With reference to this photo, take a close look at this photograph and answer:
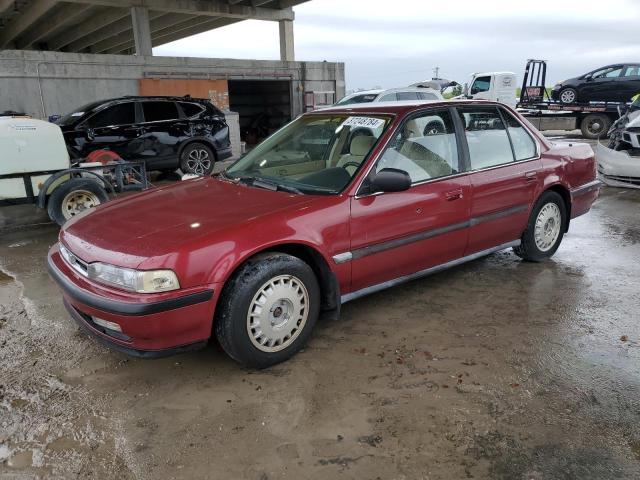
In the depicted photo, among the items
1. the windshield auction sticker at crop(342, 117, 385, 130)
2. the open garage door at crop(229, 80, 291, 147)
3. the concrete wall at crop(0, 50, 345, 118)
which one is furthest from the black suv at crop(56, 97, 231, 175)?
the open garage door at crop(229, 80, 291, 147)

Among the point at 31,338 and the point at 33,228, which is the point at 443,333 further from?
the point at 33,228

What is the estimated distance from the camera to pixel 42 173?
6.07 m

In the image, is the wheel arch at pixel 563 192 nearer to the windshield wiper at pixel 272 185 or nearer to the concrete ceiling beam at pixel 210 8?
the windshield wiper at pixel 272 185

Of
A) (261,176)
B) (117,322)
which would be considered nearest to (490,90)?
(261,176)

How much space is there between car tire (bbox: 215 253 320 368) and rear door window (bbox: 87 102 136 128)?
773 centimetres

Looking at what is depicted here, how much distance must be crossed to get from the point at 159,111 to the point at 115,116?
830mm

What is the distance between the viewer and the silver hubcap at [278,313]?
2.84m

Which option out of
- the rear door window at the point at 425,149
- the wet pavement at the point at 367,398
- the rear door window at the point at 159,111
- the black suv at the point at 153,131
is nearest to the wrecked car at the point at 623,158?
the wet pavement at the point at 367,398

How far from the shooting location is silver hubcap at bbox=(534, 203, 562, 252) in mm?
4547

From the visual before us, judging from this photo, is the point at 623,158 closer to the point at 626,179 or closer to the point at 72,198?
the point at 626,179

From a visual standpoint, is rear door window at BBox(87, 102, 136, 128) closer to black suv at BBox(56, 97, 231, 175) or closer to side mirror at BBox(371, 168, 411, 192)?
black suv at BBox(56, 97, 231, 175)

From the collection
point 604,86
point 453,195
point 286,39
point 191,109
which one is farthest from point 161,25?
point 453,195

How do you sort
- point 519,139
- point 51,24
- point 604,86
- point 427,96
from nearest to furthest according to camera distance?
point 519,139, point 427,96, point 604,86, point 51,24

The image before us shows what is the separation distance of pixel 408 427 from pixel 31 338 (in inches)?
104
